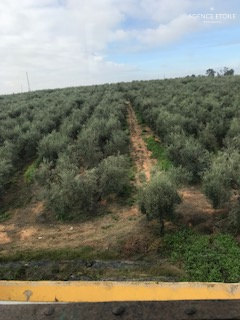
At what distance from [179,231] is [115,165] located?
15.7 feet

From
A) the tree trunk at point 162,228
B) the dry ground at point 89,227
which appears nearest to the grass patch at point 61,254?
the dry ground at point 89,227

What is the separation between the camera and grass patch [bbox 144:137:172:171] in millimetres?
17450

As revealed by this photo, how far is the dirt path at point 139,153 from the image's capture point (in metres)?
17.4

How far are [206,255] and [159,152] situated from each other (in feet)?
35.4

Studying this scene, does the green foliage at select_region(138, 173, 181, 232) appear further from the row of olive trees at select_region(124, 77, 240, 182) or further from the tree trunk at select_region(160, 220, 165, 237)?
the row of olive trees at select_region(124, 77, 240, 182)

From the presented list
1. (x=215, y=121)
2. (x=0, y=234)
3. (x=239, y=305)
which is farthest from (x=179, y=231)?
(x=215, y=121)

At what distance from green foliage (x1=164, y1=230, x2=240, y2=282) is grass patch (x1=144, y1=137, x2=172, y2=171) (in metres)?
6.51

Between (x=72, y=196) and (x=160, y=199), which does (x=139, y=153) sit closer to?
(x=72, y=196)

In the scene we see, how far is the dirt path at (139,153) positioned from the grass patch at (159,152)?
0.28m

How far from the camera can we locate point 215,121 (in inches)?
840

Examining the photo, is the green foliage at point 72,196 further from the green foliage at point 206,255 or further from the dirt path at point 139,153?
the green foliage at point 206,255

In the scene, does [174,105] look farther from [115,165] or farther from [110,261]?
[110,261]

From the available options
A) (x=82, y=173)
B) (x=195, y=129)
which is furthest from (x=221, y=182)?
(x=195, y=129)

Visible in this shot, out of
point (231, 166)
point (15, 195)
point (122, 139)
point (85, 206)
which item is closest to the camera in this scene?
point (231, 166)
